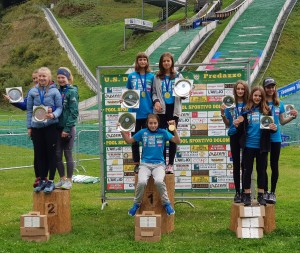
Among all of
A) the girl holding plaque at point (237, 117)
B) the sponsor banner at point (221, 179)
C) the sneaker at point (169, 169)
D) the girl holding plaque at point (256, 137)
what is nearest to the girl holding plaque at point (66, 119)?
the sneaker at point (169, 169)

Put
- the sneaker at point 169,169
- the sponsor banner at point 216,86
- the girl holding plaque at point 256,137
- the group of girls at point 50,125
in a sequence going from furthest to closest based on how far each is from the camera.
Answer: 1. the sponsor banner at point 216,86
2. the sneaker at point 169,169
3. the group of girls at point 50,125
4. the girl holding plaque at point 256,137

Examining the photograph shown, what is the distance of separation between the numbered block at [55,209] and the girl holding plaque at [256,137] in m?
2.66

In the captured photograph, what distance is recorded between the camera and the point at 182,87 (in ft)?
32.2

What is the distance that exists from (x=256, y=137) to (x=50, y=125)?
308cm

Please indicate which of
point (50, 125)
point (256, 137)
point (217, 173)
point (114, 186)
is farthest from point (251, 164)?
point (114, 186)

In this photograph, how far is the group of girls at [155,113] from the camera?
9.48 meters

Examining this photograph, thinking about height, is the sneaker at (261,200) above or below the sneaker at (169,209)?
above

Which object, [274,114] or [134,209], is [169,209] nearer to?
[134,209]

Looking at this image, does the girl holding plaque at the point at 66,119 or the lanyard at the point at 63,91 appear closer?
the girl holding plaque at the point at 66,119

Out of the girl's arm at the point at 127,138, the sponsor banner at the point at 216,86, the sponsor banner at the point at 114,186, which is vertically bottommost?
the sponsor banner at the point at 114,186

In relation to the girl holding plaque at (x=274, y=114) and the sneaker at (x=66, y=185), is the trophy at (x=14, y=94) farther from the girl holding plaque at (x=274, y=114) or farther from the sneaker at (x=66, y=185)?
the girl holding plaque at (x=274, y=114)

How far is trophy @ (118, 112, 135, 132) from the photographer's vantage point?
9422 millimetres

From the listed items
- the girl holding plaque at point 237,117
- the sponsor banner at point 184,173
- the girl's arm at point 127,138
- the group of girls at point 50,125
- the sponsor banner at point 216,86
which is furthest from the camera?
the sponsor banner at point 184,173

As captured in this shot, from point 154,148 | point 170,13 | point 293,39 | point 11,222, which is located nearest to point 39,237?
point 11,222
